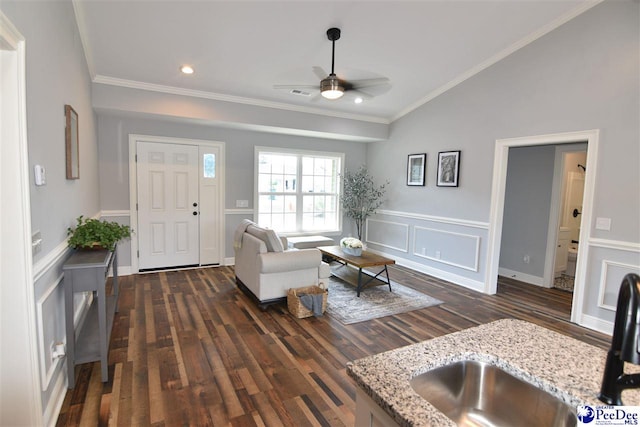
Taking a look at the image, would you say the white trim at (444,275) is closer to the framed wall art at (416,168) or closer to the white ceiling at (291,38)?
the framed wall art at (416,168)

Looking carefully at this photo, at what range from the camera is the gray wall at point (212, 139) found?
4797 mm

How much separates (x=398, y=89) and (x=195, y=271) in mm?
4225

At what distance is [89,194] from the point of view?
3.85 m

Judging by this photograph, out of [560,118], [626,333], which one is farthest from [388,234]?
[626,333]

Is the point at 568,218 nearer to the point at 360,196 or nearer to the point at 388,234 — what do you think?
the point at 388,234

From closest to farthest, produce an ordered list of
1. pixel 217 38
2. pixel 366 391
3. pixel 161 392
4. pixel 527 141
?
pixel 366 391
pixel 161 392
pixel 217 38
pixel 527 141

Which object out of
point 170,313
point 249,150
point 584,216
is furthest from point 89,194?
point 584,216

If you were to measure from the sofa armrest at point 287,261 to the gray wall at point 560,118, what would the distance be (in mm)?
2471

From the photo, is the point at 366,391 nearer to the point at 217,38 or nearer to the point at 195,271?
the point at 217,38

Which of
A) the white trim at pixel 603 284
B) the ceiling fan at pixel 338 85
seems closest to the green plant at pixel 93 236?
the ceiling fan at pixel 338 85

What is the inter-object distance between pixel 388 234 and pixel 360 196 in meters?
0.92

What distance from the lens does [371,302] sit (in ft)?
13.6

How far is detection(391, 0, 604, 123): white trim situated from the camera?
354cm

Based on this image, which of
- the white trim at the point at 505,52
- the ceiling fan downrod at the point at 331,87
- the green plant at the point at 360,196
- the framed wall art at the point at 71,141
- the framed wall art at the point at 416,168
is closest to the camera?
the framed wall art at the point at 71,141
